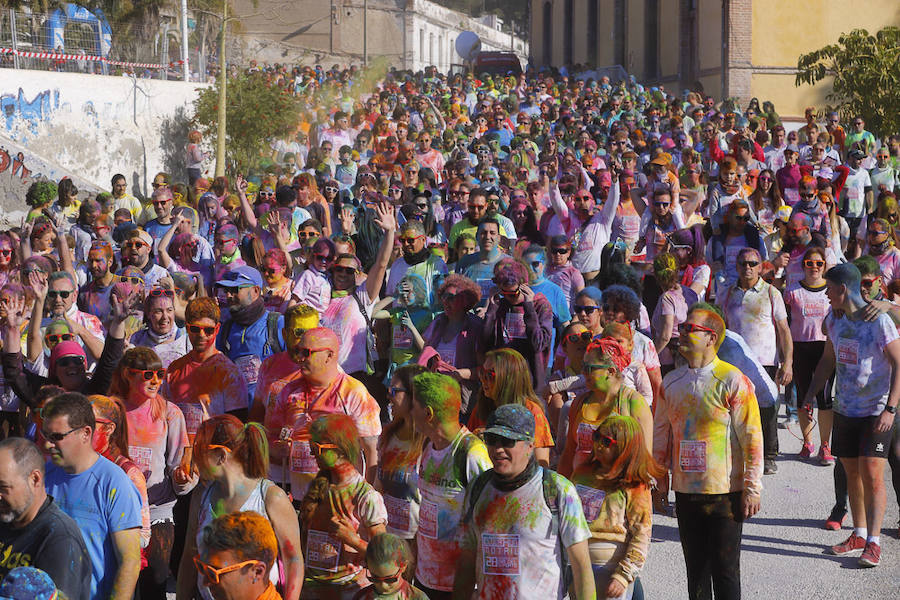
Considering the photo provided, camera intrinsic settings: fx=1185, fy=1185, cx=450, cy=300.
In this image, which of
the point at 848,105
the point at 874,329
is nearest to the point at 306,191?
the point at 874,329

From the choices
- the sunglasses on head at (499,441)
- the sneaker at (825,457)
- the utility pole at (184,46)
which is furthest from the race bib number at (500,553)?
the utility pole at (184,46)

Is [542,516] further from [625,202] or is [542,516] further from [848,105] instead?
[848,105]

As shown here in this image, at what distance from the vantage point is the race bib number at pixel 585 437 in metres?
5.77

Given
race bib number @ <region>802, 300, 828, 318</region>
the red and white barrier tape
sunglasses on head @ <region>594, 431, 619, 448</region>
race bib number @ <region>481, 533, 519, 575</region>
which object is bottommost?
race bib number @ <region>481, 533, 519, 575</region>

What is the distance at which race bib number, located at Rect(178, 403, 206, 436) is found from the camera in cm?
654

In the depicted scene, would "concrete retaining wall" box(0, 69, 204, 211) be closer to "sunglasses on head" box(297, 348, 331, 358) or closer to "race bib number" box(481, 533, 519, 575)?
"sunglasses on head" box(297, 348, 331, 358)

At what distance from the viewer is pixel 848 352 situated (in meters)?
7.33

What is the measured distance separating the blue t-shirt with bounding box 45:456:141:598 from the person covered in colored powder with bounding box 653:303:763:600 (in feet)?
8.66

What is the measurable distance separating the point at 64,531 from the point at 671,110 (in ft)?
76.9

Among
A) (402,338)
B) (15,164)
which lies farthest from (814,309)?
(15,164)

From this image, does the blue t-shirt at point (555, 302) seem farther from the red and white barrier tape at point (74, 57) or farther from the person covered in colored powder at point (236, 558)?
the red and white barrier tape at point (74, 57)

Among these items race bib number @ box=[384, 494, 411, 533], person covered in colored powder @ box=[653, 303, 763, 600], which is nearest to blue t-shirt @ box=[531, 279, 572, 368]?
person covered in colored powder @ box=[653, 303, 763, 600]

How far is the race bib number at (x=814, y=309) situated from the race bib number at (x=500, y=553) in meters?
5.59

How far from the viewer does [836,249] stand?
12281 mm
